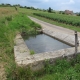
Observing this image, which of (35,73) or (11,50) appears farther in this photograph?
(11,50)

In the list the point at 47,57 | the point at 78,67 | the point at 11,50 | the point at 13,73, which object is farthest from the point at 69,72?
the point at 11,50

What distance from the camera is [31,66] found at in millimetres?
4859

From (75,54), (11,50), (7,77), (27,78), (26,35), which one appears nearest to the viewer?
(27,78)

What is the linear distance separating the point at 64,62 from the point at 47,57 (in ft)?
2.06

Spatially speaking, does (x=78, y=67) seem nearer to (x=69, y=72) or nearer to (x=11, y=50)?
(x=69, y=72)

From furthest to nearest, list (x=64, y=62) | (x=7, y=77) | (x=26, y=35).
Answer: (x=26, y=35) → (x=64, y=62) → (x=7, y=77)

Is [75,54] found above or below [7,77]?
above

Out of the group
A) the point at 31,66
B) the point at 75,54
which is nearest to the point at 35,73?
the point at 31,66

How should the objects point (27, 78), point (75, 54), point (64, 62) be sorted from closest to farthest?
point (27, 78)
point (64, 62)
point (75, 54)

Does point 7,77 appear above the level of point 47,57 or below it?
below

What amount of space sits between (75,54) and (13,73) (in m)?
2.53

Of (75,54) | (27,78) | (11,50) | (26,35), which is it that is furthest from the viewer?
(26,35)

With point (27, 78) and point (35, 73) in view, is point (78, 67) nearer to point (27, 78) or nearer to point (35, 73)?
point (35, 73)

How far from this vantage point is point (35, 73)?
4875 mm
